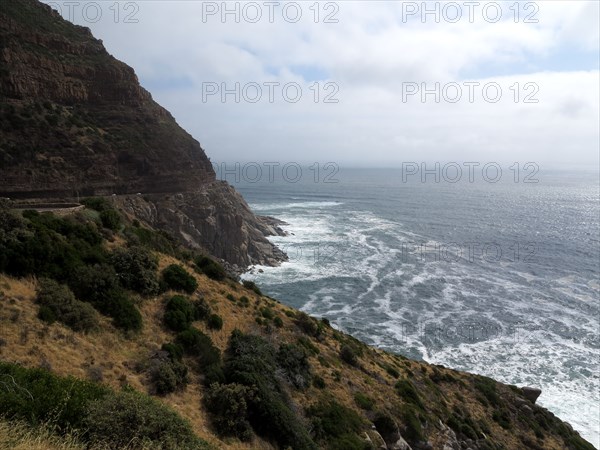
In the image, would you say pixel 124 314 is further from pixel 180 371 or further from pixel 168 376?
pixel 168 376

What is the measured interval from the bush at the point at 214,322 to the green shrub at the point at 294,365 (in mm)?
3332

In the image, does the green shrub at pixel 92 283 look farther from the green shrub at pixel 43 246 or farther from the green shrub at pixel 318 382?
the green shrub at pixel 318 382

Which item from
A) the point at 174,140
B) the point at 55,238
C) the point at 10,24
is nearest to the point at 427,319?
the point at 55,238

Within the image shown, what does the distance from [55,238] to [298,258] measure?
59.4 meters

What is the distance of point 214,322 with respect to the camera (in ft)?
66.6

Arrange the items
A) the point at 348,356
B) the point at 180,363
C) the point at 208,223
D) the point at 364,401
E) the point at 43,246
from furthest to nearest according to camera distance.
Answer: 1. the point at 208,223
2. the point at 348,356
3. the point at 364,401
4. the point at 43,246
5. the point at 180,363

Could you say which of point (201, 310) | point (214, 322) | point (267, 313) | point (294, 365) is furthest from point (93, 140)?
point (294, 365)

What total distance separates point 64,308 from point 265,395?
843cm

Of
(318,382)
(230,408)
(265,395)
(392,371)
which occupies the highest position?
(230,408)

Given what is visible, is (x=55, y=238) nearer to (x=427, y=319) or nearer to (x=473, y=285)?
(x=427, y=319)

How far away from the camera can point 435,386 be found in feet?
93.2

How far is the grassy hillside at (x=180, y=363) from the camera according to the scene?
38.2 feet

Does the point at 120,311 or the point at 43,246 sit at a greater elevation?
the point at 43,246

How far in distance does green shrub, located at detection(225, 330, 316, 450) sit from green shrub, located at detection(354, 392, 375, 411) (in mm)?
Result: 4763
